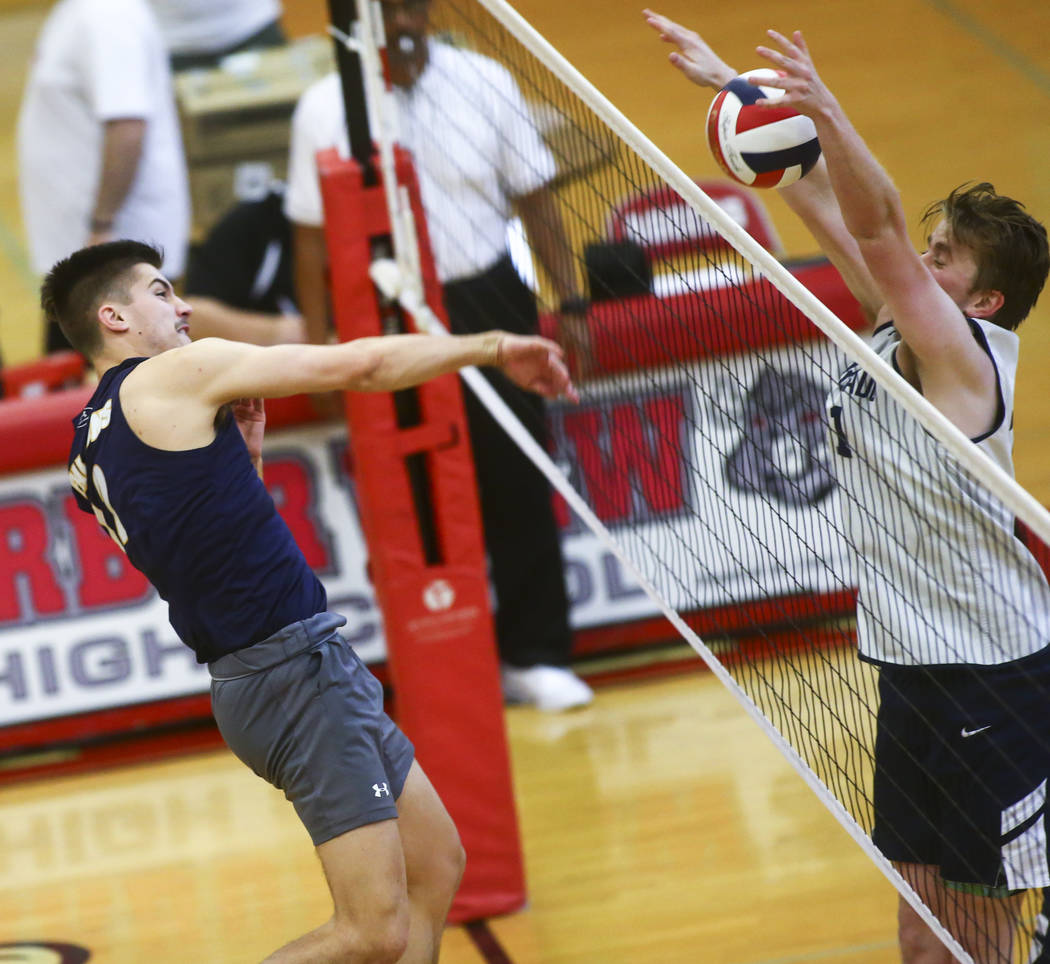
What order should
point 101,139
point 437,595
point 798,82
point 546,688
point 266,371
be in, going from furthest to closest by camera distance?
1. point 101,139
2. point 546,688
3. point 437,595
4. point 266,371
5. point 798,82

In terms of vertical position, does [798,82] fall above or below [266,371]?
above

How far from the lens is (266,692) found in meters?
3.20

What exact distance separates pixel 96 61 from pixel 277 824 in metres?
3.05

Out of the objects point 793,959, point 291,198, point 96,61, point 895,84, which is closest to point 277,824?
point 793,959

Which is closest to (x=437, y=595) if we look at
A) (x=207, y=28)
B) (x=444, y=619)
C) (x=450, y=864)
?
(x=444, y=619)

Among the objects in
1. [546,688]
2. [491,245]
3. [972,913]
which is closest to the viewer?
[972,913]

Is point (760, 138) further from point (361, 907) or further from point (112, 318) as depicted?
point (361, 907)

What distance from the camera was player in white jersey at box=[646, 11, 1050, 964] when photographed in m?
2.82

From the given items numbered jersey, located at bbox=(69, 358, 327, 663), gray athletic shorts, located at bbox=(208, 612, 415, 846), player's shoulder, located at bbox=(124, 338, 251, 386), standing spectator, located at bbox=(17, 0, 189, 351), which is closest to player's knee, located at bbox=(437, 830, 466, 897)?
gray athletic shorts, located at bbox=(208, 612, 415, 846)

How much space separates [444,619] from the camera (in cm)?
443

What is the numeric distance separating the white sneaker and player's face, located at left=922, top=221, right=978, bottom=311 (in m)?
3.09

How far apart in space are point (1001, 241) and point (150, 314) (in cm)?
168

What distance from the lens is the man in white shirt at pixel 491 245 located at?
193 inches

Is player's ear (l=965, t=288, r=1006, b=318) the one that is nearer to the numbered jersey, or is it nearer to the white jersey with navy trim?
the white jersey with navy trim
